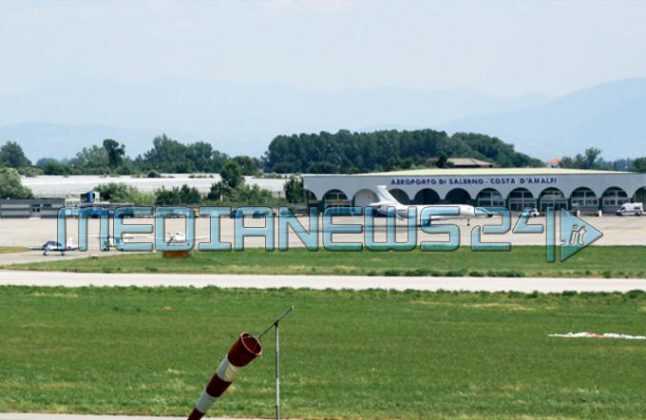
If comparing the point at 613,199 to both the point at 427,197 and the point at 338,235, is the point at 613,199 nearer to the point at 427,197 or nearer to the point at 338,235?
the point at 427,197

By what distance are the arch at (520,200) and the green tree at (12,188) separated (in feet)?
209

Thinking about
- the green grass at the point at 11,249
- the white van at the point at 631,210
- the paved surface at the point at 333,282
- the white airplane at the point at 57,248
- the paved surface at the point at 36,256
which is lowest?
the green grass at the point at 11,249

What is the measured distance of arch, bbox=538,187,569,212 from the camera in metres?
129

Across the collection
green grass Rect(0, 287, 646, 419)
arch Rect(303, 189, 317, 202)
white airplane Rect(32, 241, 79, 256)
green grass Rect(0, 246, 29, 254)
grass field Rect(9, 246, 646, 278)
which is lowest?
green grass Rect(0, 246, 29, 254)

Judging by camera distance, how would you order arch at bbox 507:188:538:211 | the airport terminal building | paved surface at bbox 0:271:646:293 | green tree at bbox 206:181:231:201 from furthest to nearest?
1. green tree at bbox 206:181:231:201
2. arch at bbox 507:188:538:211
3. the airport terminal building
4. paved surface at bbox 0:271:646:293

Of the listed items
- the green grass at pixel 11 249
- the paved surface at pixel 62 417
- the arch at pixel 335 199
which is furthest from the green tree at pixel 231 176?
the paved surface at pixel 62 417

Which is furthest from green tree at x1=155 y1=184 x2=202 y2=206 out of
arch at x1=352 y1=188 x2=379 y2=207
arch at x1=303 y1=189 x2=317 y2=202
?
arch at x1=352 y1=188 x2=379 y2=207

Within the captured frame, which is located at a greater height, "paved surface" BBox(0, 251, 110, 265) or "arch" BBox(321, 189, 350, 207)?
"arch" BBox(321, 189, 350, 207)

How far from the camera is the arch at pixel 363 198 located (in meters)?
127

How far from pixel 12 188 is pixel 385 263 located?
103237 millimetres

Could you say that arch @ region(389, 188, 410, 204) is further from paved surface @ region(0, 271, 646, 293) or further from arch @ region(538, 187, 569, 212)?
paved surface @ region(0, 271, 646, 293)

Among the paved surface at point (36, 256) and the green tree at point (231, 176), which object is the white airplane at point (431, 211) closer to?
the paved surface at point (36, 256)

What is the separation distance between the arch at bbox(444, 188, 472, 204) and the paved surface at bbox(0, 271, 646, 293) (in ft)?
281

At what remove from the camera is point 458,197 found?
133m
